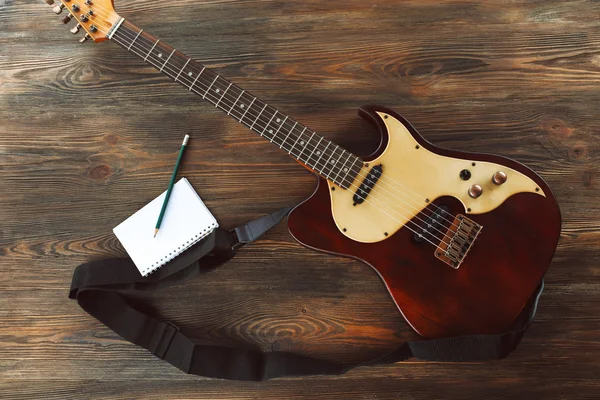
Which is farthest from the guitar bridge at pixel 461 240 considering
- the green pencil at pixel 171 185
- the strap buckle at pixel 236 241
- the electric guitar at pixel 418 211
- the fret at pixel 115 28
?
the fret at pixel 115 28

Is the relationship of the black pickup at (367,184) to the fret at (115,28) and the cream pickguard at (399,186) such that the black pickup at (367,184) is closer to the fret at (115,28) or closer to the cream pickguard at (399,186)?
the cream pickguard at (399,186)

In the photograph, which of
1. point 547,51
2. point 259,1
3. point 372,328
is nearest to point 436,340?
point 372,328

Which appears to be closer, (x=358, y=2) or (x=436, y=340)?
(x=436, y=340)

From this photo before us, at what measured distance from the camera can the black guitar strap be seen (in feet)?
3.80

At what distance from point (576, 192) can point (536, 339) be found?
19.3 inches

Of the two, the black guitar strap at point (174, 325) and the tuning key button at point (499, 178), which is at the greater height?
the tuning key button at point (499, 178)

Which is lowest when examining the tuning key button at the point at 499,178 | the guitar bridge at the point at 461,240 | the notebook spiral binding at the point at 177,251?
the notebook spiral binding at the point at 177,251

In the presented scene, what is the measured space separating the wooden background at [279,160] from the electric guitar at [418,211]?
17cm

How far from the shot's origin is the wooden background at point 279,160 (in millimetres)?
1196

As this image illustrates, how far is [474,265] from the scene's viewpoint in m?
1.02

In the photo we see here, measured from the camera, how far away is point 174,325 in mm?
1229

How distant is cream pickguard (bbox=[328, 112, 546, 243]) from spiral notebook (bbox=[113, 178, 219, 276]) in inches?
18.0

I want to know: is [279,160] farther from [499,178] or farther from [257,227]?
[499,178]

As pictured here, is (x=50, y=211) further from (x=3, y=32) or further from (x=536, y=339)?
(x=536, y=339)
